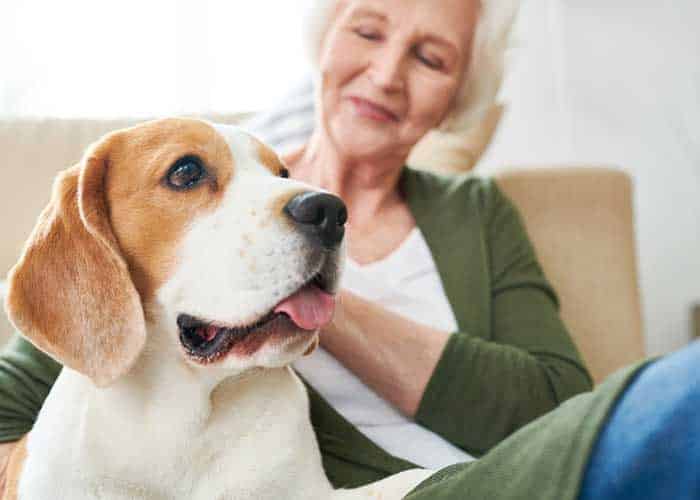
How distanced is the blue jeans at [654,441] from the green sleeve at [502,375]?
0.57m

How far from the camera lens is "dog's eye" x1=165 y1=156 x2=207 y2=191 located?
73cm

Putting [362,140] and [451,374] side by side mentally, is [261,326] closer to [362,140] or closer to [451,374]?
[451,374]

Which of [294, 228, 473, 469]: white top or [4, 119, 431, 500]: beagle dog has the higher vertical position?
[4, 119, 431, 500]: beagle dog

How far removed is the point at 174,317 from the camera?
0.68 metres

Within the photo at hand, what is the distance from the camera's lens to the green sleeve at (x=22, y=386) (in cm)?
80

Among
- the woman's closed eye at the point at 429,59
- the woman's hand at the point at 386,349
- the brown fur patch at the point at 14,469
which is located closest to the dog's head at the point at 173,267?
the brown fur patch at the point at 14,469

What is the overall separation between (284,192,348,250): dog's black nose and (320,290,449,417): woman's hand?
1.01ft

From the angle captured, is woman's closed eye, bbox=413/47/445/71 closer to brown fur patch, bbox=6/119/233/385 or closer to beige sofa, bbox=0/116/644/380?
beige sofa, bbox=0/116/644/380

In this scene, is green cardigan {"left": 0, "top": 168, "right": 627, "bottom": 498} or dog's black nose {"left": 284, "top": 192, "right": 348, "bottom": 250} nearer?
dog's black nose {"left": 284, "top": 192, "right": 348, "bottom": 250}

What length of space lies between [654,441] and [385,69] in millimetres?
849

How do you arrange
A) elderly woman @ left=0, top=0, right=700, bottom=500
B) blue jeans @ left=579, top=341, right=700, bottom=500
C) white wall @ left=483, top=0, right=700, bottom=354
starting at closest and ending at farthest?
blue jeans @ left=579, top=341, right=700, bottom=500, elderly woman @ left=0, top=0, right=700, bottom=500, white wall @ left=483, top=0, right=700, bottom=354

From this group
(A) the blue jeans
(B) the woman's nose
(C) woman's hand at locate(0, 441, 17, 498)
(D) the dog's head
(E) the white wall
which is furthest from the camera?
(E) the white wall

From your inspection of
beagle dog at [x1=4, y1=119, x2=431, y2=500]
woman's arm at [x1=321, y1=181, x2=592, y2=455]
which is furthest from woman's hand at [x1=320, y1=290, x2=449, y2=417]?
beagle dog at [x1=4, y1=119, x2=431, y2=500]

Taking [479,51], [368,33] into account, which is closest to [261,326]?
[368,33]
